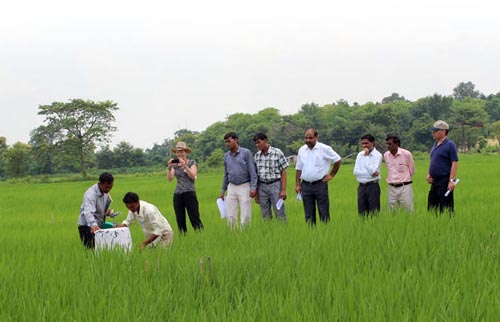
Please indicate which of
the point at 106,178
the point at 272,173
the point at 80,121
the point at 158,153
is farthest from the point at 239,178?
the point at 158,153

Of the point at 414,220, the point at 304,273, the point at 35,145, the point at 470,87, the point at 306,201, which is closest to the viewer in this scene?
the point at 304,273

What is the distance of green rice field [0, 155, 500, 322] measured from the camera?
2.34 meters

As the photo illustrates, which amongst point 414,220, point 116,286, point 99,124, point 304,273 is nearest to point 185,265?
point 116,286

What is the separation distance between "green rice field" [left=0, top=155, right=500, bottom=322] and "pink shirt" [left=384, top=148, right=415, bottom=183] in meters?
1.15

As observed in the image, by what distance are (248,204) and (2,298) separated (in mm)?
3505

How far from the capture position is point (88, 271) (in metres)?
3.21

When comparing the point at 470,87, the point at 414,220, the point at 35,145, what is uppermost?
the point at 470,87

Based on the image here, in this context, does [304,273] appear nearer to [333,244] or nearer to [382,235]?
[333,244]

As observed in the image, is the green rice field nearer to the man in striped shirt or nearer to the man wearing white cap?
the man wearing white cap

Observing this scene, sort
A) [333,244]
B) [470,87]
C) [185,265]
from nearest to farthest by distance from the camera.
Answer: [185,265]
[333,244]
[470,87]

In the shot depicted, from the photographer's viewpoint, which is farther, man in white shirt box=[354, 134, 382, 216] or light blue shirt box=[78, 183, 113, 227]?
man in white shirt box=[354, 134, 382, 216]

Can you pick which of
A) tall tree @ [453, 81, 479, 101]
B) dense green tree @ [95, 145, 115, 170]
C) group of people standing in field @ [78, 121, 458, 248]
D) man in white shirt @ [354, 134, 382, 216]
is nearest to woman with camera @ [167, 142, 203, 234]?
group of people standing in field @ [78, 121, 458, 248]

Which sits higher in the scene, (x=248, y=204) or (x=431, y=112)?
(x=431, y=112)

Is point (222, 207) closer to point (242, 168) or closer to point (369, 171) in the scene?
point (242, 168)
